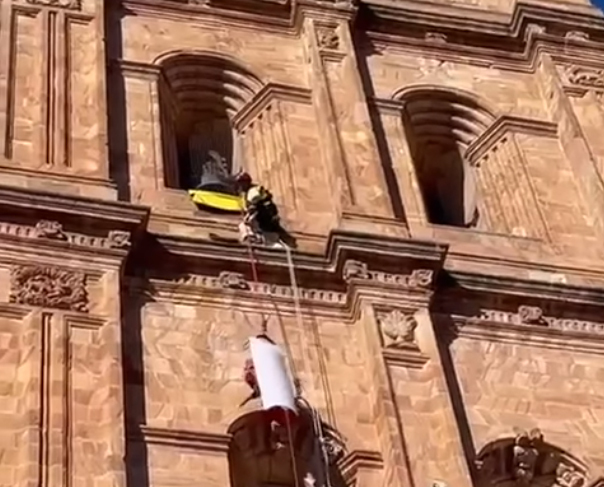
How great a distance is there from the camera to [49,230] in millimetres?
16203

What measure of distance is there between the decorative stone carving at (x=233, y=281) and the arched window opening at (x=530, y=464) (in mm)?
2980

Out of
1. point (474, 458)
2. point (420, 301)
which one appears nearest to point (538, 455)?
point (474, 458)

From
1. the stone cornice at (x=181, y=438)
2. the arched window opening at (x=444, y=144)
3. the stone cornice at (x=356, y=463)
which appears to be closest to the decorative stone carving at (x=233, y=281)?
the stone cornice at (x=181, y=438)

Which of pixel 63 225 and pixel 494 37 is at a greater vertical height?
pixel 494 37

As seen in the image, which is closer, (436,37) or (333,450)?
(333,450)

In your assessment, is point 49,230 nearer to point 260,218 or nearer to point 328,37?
point 260,218

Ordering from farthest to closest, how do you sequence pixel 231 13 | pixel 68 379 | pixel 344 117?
pixel 231 13, pixel 344 117, pixel 68 379

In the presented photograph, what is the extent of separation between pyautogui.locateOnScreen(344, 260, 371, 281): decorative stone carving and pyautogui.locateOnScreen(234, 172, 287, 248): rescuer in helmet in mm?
1052

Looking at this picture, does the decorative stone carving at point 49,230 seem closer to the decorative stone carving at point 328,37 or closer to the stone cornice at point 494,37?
the decorative stone carving at point 328,37

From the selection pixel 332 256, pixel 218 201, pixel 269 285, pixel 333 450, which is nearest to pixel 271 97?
pixel 218 201

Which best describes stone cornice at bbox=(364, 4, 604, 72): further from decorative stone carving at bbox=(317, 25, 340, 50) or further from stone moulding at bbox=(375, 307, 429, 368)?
stone moulding at bbox=(375, 307, 429, 368)

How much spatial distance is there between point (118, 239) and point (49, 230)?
0.69m

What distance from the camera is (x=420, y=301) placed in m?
16.8

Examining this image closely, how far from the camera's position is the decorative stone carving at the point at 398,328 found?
1617 centimetres
